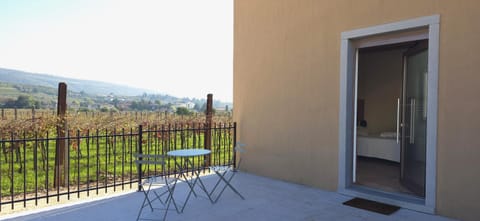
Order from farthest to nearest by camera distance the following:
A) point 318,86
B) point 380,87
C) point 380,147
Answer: point 380,87, point 380,147, point 318,86

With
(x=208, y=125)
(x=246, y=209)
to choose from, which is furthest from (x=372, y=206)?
(x=208, y=125)

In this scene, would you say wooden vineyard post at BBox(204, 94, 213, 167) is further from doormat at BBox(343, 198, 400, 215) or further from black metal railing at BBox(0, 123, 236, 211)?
doormat at BBox(343, 198, 400, 215)

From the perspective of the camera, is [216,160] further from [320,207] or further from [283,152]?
[320,207]

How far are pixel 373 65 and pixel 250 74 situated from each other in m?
3.38

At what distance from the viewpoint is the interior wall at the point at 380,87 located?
22.0ft

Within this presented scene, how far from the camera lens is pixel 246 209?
11.7ft

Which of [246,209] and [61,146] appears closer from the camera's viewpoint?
[246,209]

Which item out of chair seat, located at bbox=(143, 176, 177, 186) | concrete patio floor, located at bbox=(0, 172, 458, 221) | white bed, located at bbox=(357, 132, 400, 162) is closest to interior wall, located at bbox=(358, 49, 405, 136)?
white bed, located at bbox=(357, 132, 400, 162)

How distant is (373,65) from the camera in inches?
279

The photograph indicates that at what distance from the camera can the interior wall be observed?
22.0ft

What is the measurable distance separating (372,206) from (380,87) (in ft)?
13.1

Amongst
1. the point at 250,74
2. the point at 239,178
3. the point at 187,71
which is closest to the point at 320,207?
the point at 239,178

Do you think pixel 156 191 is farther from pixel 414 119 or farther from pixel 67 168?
pixel 414 119

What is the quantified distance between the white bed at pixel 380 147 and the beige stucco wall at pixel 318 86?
2263mm
